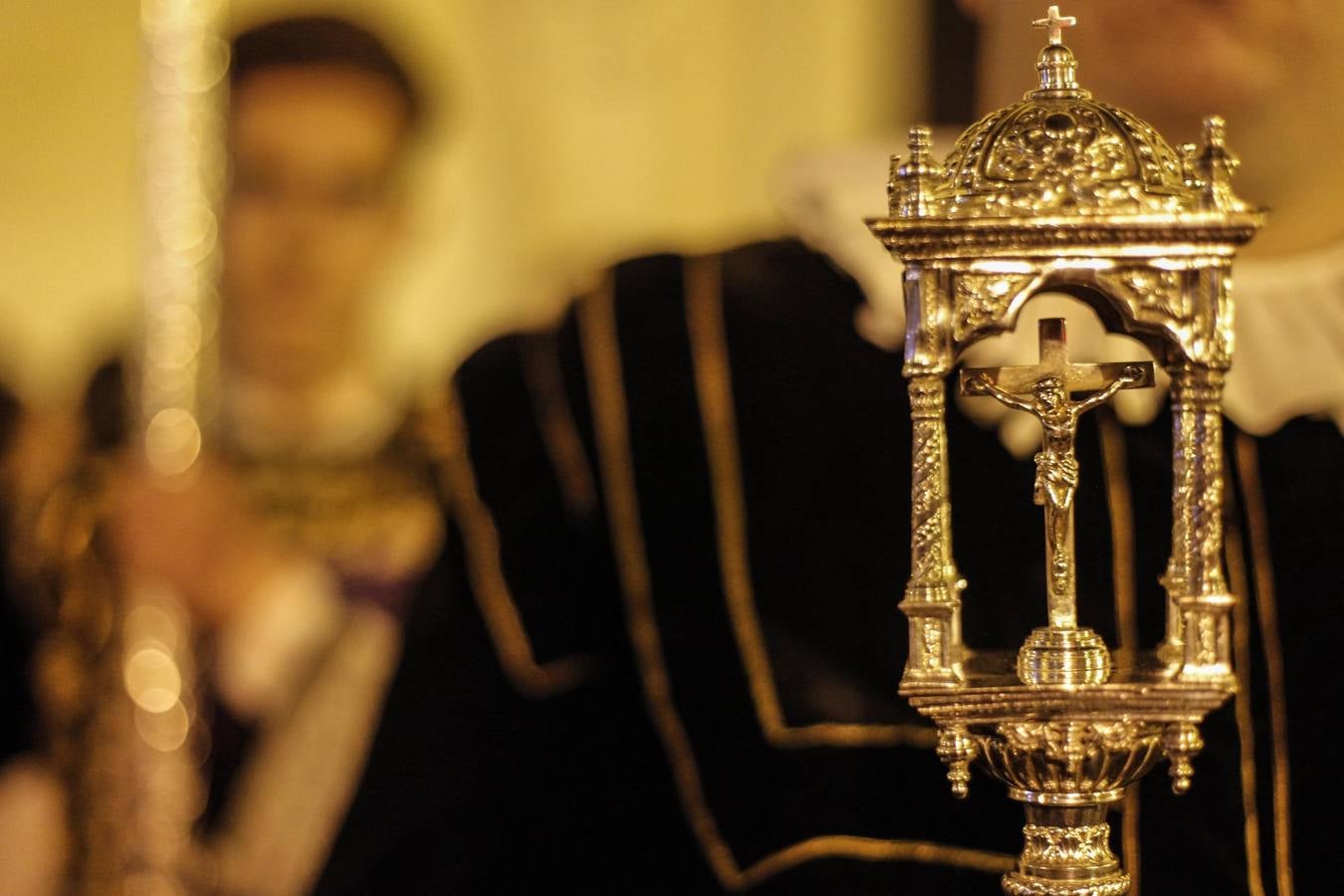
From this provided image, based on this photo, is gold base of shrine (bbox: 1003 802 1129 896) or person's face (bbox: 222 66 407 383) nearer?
gold base of shrine (bbox: 1003 802 1129 896)

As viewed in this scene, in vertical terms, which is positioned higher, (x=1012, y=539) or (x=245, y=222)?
(x=245, y=222)

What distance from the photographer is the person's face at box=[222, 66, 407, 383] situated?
2.34m

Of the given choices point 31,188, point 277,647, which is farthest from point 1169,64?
point 31,188

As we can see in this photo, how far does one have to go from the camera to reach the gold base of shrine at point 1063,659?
0.62 metres

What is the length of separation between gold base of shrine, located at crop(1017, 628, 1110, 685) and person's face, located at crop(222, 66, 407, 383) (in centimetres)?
177

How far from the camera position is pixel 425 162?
2.57m

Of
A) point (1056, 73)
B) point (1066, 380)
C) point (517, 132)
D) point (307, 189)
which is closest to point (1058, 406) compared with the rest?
point (1066, 380)

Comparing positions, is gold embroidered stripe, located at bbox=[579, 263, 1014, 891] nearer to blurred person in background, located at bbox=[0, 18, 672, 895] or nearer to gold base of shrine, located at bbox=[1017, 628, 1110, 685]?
blurred person in background, located at bbox=[0, 18, 672, 895]

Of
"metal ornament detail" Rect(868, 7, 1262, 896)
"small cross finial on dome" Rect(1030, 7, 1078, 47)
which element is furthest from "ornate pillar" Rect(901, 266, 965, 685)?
"small cross finial on dome" Rect(1030, 7, 1078, 47)

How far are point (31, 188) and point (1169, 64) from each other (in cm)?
214

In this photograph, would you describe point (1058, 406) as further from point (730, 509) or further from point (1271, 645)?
point (730, 509)

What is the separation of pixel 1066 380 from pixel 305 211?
73.8 inches

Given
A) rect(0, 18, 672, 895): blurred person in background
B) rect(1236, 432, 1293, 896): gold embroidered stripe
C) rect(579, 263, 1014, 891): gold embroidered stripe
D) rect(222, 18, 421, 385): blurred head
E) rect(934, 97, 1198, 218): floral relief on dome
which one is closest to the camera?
rect(934, 97, 1198, 218): floral relief on dome

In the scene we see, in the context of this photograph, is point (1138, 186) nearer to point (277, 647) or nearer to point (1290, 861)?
point (1290, 861)
